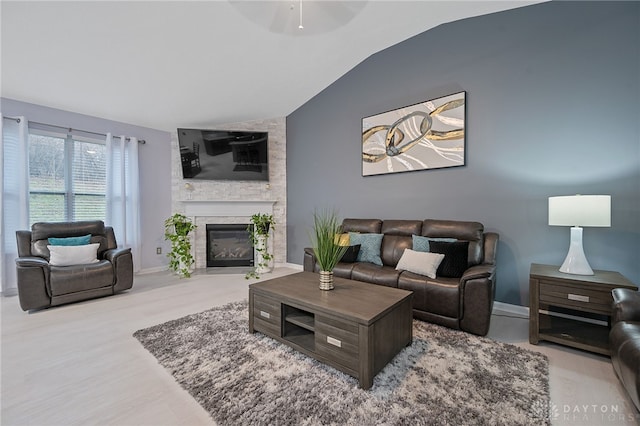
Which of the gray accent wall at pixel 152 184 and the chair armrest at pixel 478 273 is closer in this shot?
the chair armrest at pixel 478 273

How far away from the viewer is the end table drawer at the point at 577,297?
6.26 ft

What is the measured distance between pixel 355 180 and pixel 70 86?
376 cm

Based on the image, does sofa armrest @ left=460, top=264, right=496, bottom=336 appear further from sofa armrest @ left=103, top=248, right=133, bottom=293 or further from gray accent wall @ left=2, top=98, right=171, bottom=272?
gray accent wall @ left=2, top=98, right=171, bottom=272

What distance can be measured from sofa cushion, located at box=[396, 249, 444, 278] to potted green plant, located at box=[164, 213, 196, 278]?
10.7ft

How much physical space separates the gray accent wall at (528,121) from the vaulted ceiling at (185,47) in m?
0.36

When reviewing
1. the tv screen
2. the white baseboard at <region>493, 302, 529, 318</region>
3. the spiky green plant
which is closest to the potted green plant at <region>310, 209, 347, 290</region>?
the spiky green plant

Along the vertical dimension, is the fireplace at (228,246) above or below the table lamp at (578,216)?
below

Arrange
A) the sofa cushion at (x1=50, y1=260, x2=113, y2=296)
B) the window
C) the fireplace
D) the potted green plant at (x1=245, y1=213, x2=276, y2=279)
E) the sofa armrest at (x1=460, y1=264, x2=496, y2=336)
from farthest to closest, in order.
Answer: the fireplace → the potted green plant at (x1=245, y1=213, x2=276, y2=279) → the window → the sofa cushion at (x1=50, y1=260, x2=113, y2=296) → the sofa armrest at (x1=460, y1=264, x2=496, y2=336)

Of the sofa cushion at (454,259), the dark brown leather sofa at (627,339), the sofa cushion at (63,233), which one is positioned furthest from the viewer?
the sofa cushion at (63,233)

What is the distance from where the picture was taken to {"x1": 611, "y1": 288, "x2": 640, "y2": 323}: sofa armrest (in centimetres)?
164

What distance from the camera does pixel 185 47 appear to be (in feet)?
9.39

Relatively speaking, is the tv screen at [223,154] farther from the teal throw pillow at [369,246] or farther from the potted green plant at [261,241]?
the teal throw pillow at [369,246]

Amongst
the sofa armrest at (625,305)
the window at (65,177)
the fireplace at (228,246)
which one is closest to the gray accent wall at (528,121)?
the sofa armrest at (625,305)

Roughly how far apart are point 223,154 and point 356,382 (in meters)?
4.17
